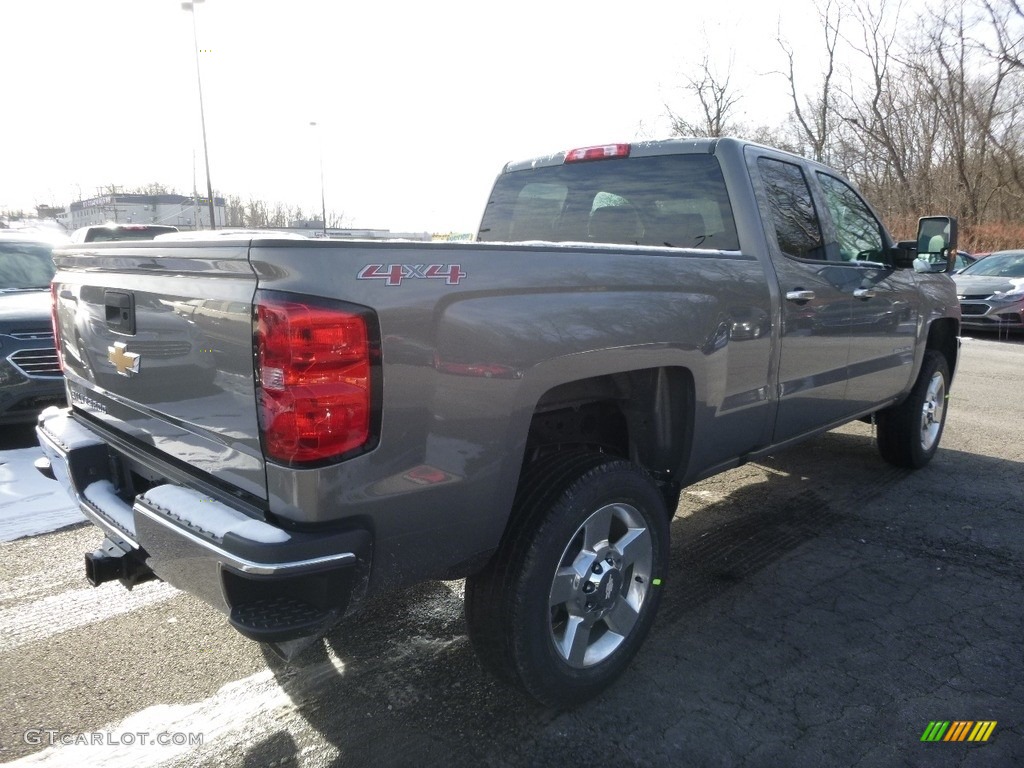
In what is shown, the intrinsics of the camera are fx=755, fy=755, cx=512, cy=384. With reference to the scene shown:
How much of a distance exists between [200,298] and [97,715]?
1.58 m

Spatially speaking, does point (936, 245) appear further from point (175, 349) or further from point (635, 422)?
point (175, 349)

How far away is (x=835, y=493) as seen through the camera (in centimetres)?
496

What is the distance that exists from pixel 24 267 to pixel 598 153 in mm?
6269

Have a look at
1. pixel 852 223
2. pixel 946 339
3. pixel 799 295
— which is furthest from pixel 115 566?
pixel 946 339

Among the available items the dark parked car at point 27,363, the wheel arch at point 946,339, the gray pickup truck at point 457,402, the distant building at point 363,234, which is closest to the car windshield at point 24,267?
the dark parked car at point 27,363

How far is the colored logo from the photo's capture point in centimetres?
250

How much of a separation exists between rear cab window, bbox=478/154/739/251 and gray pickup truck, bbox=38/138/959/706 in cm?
1

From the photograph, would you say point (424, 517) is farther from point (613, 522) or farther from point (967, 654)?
point (967, 654)

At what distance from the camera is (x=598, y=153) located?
12.9ft

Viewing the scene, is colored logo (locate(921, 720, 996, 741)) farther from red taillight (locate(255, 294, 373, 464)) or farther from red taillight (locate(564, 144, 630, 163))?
red taillight (locate(564, 144, 630, 163))

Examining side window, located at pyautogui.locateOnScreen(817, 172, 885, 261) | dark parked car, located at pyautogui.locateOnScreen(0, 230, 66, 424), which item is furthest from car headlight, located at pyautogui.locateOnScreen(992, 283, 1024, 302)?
dark parked car, located at pyautogui.locateOnScreen(0, 230, 66, 424)

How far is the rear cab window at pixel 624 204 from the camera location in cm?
357

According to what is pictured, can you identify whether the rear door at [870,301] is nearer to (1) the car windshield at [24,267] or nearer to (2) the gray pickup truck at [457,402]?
(2) the gray pickup truck at [457,402]

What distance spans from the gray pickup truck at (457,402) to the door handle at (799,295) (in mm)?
27
